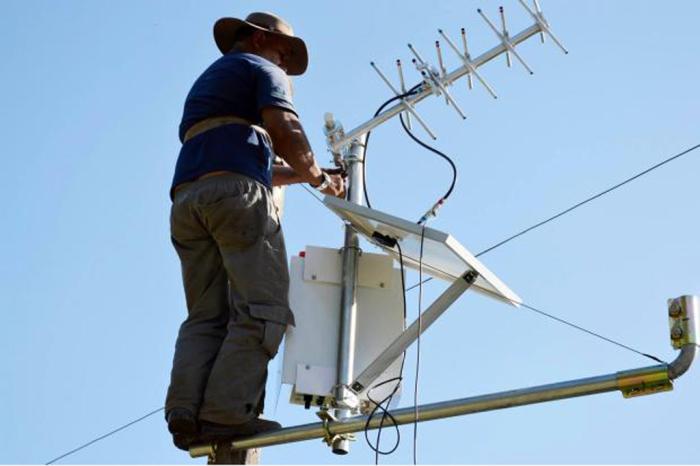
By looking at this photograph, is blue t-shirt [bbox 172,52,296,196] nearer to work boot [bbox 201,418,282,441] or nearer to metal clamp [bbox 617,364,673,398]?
work boot [bbox 201,418,282,441]

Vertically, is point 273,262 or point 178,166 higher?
point 178,166

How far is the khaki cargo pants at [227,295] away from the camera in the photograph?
6.40 metres

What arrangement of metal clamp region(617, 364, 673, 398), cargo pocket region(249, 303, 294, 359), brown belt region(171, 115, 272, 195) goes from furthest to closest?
brown belt region(171, 115, 272, 195)
cargo pocket region(249, 303, 294, 359)
metal clamp region(617, 364, 673, 398)

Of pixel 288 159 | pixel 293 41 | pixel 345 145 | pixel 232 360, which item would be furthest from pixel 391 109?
pixel 232 360

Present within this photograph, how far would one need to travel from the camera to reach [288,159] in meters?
6.79

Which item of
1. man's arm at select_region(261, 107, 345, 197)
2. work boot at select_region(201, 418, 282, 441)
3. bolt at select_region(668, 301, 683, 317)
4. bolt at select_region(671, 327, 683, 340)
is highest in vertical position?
man's arm at select_region(261, 107, 345, 197)

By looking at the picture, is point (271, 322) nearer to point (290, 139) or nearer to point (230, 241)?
point (230, 241)

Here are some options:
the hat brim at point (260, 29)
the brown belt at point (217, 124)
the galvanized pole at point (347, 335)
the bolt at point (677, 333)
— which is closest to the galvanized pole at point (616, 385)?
the bolt at point (677, 333)

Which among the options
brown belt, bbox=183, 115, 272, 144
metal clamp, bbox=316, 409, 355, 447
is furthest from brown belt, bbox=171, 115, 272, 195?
metal clamp, bbox=316, 409, 355, 447

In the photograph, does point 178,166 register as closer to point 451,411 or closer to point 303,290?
point 303,290

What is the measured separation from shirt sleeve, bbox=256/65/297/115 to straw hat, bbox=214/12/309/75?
0.46 meters

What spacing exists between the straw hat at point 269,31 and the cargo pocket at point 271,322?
1.44 m

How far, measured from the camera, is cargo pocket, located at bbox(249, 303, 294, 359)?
648 centimetres

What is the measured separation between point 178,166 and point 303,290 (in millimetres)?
827
